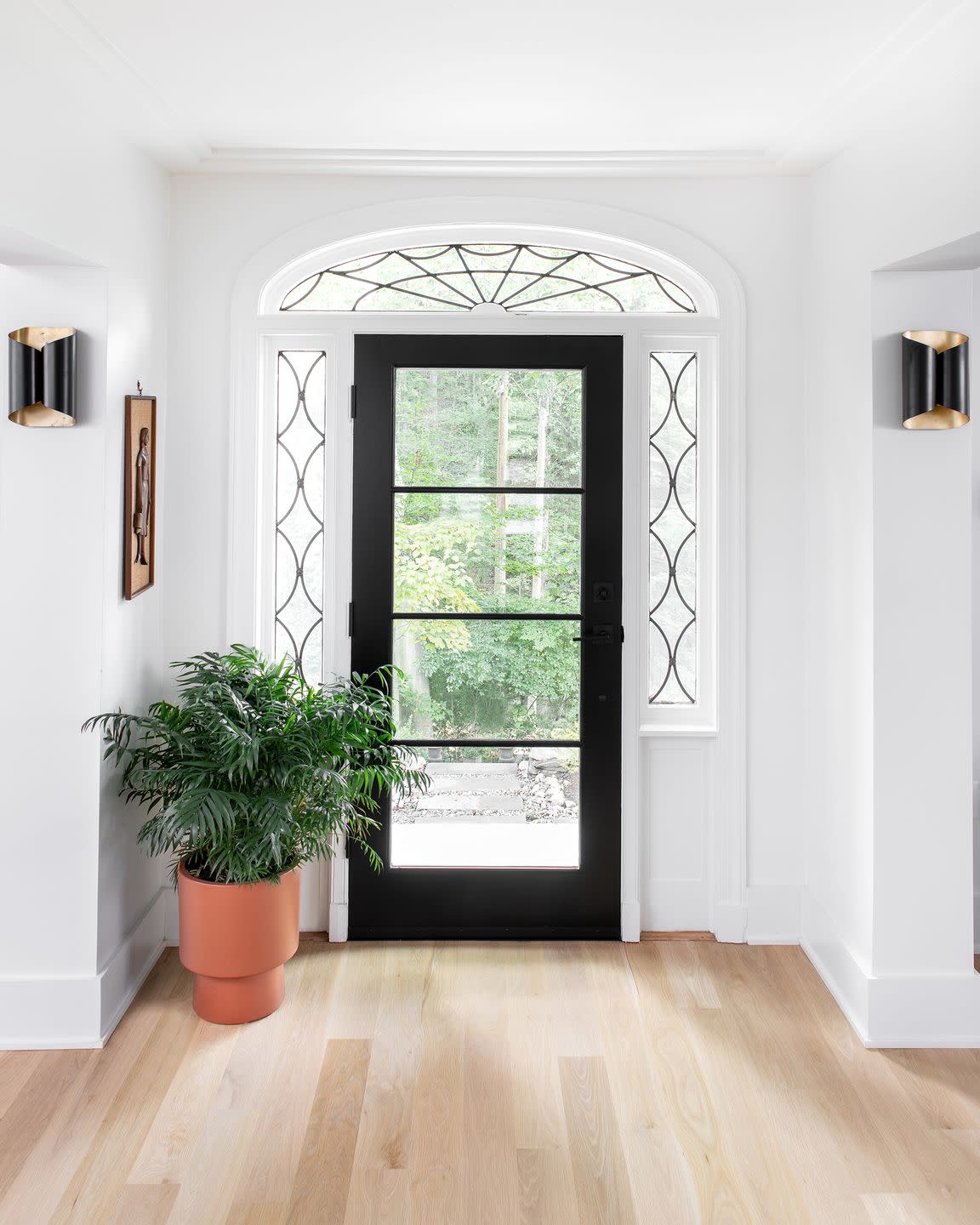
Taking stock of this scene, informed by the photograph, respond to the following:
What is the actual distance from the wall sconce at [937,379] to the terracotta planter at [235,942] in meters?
2.21

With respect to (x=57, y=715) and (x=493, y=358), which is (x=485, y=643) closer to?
(x=493, y=358)

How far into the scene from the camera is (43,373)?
2.36 m

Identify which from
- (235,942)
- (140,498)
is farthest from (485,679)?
(140,498)

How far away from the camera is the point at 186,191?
2.95 m

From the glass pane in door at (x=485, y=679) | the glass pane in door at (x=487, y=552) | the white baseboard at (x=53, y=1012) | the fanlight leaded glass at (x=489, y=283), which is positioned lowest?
the white baseboard at (x=53, y=1012)

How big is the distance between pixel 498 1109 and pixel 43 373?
2.23 meters

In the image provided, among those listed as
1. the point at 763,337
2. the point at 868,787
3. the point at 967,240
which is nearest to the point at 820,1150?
the point at 868,787

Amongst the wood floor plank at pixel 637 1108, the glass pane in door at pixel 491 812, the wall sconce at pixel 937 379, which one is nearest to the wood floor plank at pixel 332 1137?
the wood floor plank at pixel 637 1108

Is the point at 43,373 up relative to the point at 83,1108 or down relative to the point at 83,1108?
up

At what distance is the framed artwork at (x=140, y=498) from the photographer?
261cm

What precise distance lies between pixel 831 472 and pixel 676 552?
1.88ft

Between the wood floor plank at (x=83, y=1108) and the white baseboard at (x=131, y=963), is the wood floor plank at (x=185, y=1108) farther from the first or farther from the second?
the white baseboard at (x=131, y=963)

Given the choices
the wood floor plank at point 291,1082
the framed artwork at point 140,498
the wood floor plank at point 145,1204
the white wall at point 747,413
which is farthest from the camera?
the white wall at point 747,413

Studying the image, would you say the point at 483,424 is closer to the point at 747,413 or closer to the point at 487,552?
the point at 487,552
